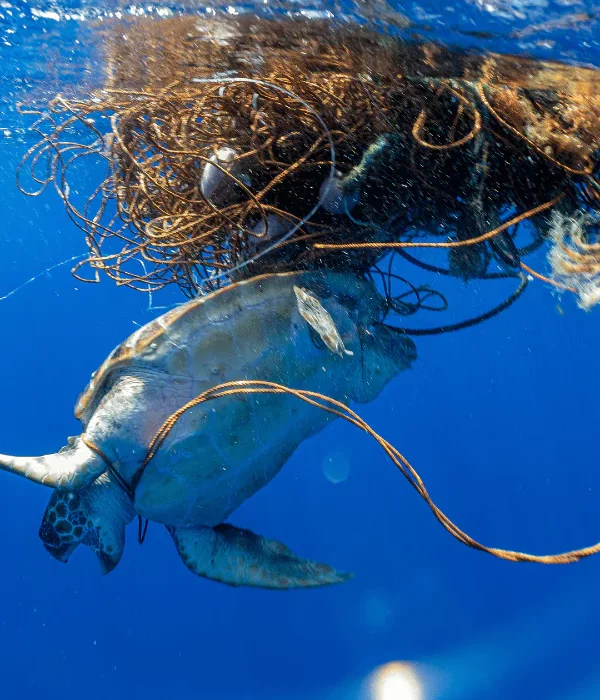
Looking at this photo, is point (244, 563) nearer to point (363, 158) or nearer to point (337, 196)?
point (337, 196)

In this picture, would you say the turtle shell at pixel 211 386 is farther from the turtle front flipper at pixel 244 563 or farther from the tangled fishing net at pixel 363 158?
the tangled fishing net at pixel 363 158

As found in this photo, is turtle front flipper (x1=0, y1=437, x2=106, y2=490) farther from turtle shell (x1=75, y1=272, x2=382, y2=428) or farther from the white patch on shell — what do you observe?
the white patch on shell

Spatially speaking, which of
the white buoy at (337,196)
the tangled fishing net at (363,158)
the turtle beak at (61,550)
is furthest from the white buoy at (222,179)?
the turtle beak at (61,550)

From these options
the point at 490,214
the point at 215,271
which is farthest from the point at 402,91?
the point at 215,271

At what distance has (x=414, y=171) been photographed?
2.81 meters

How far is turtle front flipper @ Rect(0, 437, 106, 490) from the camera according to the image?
9.00ft

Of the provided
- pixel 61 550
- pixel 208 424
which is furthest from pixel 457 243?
pixel 61 550

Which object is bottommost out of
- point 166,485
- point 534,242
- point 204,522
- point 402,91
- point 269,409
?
point 204,522

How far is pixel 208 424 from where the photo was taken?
2920 mm

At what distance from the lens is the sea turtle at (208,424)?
2.83 m

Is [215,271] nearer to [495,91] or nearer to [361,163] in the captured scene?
[361,163]

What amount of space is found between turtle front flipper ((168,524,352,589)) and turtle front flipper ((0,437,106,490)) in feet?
2.50

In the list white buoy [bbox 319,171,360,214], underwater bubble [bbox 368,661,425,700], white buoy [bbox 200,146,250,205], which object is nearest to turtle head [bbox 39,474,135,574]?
white buoy [bbox 200,146,250,205]

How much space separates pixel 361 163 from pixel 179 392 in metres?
1.52
